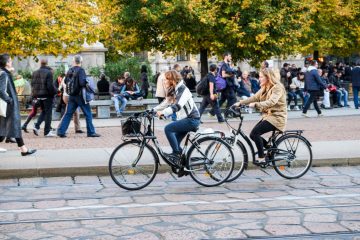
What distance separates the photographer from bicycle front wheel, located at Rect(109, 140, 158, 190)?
9.27 m

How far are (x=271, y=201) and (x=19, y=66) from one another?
73.9 feet

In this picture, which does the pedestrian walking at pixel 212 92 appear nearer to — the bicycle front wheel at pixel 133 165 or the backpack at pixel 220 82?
the backpack at pixel 220 82

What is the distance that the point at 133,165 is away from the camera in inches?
370

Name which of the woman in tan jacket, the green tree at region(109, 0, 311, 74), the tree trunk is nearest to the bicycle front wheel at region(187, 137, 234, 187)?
the woman in tan jacket

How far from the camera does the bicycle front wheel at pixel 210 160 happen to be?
372 inches

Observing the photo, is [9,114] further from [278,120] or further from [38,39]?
[38,39]

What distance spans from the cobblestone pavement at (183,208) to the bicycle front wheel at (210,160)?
0.16m

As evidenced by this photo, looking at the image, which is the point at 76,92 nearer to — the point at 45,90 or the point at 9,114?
the point at 45,90

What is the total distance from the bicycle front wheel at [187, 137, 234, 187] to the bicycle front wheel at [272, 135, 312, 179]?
893mm

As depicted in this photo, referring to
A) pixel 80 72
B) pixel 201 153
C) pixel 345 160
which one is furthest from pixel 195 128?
pixel 80 72

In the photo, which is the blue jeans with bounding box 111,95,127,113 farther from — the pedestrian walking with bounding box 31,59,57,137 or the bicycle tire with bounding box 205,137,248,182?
the bicycle tire with bounding box 205,137,248,182

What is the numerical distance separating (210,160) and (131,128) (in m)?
1.18

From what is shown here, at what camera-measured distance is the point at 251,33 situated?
2661cm

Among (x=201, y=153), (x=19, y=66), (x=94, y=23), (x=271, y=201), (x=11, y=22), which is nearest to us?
(x=271, y=201)
